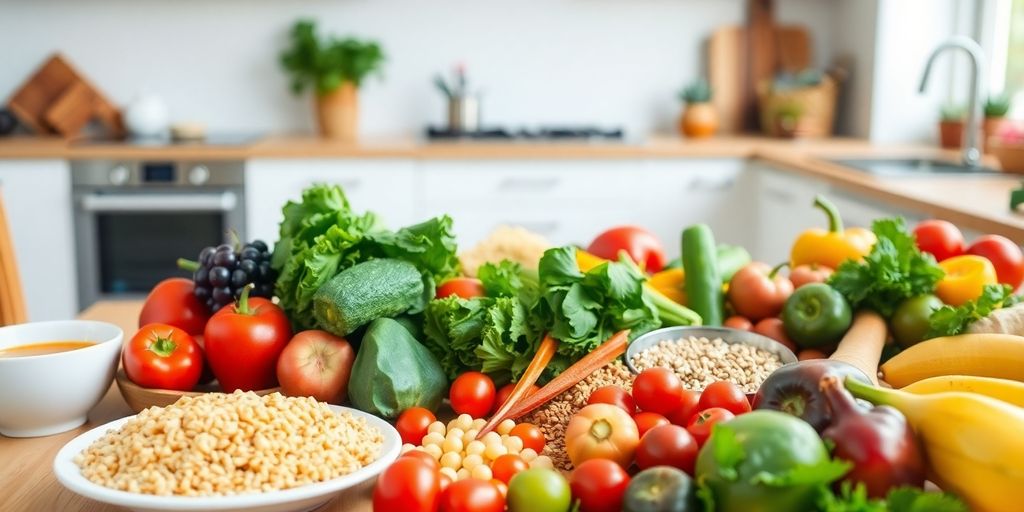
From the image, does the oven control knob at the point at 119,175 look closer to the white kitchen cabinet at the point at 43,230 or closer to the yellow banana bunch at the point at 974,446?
the white kitchen cabinet at the point at 43,230

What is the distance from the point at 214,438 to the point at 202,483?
2.0 inches

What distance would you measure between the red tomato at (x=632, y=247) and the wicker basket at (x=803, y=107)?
2606mm

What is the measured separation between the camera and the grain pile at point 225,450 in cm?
98

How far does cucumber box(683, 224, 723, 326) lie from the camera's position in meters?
1.58

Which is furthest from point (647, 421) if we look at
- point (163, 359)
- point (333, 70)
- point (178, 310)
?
point (333, 70)

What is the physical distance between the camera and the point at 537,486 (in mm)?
941

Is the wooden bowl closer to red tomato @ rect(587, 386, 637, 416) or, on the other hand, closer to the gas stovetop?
red tomato @ rect(587, 386, 637, 416)

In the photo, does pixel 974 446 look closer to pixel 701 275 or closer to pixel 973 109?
pixel 701 275

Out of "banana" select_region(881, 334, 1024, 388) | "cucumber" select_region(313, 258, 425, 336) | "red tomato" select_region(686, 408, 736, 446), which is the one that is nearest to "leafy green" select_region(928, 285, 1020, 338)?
"banana" select_region(881, 334, 1024, 388)

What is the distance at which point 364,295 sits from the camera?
4.23ft

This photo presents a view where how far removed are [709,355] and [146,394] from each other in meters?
0.70

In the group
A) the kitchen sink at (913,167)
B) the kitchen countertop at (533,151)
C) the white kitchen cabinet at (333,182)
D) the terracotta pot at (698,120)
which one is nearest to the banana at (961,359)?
the kitchen countertop at (533,151)

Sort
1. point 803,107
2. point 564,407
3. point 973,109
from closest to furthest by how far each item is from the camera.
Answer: point 564,407 → point 973,109 → point 803,107

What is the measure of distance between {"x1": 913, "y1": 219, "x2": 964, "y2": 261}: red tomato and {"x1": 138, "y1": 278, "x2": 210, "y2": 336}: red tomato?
1067 mm
